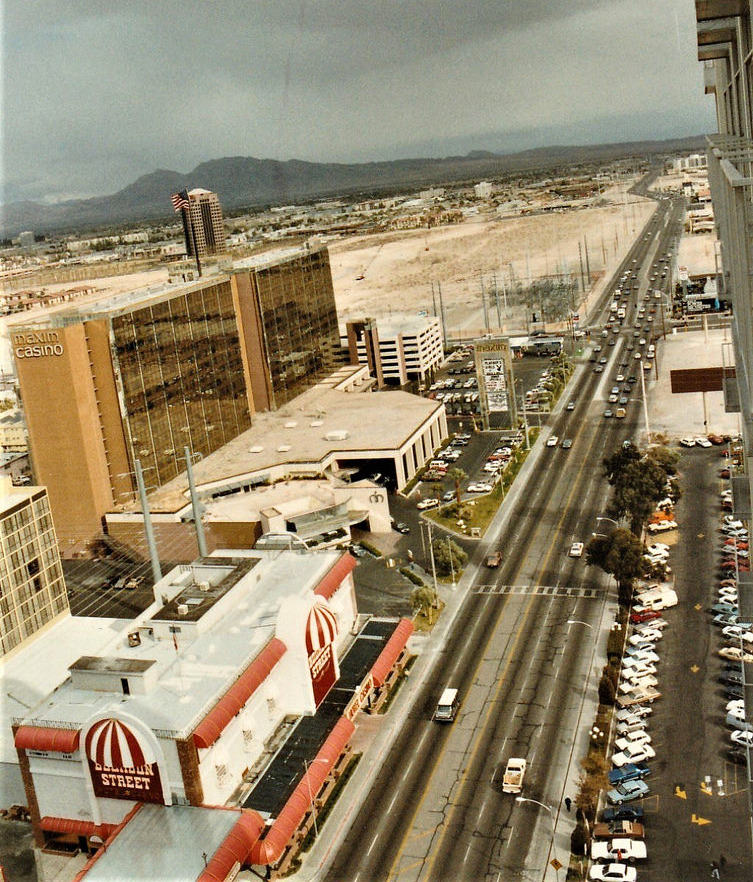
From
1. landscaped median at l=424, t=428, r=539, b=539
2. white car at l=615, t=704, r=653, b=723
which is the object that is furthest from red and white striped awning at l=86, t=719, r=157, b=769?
landscaped median at l=424, t=428, r=539, b=539

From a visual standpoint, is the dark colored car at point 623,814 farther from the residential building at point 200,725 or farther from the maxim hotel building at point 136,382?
the maxim hotel building at point 136,382

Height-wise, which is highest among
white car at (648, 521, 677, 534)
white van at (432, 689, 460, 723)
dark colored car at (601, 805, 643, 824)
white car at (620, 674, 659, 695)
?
white car at (648, 521, 677, 534)

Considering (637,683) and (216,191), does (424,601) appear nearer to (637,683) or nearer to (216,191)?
(637,683)

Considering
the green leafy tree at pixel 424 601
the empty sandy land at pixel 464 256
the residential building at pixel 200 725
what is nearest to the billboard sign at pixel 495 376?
the green leafy tree at pixel 424 601

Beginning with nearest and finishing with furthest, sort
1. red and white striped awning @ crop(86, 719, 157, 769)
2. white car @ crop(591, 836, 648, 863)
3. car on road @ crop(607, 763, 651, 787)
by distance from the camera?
white car @ crop(591, 836, 648, 863), red and white striped awning @ crop(86, 719, 157, 769), car on road @ crop(607, 763, 651, 787)

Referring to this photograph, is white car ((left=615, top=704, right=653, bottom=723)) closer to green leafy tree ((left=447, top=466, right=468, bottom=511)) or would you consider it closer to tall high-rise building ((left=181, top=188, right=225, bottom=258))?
green leafy tree ((left=447, top=466, right=468, bottom=511))
